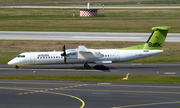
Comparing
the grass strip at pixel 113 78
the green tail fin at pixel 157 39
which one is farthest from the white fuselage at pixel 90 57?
the grass strip at pixel 113 78

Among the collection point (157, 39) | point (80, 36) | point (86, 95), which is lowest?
point (86, 95)

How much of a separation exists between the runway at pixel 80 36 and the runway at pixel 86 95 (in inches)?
1353

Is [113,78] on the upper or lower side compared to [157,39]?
lower

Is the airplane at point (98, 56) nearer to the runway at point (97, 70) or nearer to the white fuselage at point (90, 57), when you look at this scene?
the white fuselage at point (90, 57)

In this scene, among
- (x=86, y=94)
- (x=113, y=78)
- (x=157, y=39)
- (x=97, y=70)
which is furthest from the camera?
(x=157, y=39)

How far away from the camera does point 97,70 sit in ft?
134

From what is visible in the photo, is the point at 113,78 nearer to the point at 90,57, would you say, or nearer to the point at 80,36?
the point at 90,57

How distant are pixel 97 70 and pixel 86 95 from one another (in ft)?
46.5

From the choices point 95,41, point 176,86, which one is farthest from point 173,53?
point 176,86

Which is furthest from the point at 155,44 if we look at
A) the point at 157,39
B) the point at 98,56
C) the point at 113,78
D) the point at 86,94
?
the point at 86,94

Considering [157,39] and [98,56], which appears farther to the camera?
[157,39]

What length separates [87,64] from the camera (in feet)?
136

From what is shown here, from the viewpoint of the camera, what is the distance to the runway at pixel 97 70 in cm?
3884

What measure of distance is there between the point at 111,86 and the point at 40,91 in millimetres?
8314
